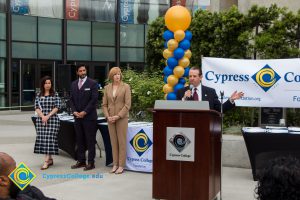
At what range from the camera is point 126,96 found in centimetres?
776

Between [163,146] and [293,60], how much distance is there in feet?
13.6

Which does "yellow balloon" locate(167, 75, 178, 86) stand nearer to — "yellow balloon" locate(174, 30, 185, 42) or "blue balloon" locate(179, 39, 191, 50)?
"blue balloon" locate(179, 39, 191, 50)

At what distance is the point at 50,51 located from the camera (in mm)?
27125

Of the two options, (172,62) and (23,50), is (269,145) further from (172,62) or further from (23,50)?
(23,50)

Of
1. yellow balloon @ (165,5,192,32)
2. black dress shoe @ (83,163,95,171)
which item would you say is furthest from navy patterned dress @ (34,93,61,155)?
yellow balloon @ (165,5,192,32)

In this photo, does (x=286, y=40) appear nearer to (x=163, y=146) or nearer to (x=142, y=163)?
(x=142, y=163)

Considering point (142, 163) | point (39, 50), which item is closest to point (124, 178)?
point (142, 163)

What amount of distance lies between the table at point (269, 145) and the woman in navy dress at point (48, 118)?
11.5 ft

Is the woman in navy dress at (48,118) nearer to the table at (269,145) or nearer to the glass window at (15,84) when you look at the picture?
the table at (269,145)

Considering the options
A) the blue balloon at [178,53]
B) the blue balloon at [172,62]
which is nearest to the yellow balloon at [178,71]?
the blue balloon at [172,62]

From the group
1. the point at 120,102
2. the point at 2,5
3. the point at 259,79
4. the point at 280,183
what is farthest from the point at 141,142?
the point at 2,5

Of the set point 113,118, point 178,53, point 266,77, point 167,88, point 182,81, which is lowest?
point 113,118

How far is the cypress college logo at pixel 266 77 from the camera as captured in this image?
8711 mm

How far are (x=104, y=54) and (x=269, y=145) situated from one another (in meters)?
23.3
